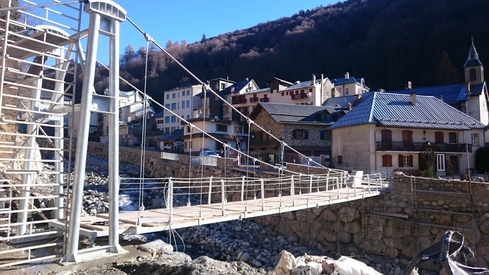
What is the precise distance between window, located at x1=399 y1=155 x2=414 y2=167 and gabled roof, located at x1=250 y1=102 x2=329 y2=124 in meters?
10.2

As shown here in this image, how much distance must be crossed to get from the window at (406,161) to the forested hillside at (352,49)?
41.0 metres

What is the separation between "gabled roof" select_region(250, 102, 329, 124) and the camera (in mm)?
33719

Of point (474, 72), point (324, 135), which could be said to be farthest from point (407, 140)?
point (474, 72)

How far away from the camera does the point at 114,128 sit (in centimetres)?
608

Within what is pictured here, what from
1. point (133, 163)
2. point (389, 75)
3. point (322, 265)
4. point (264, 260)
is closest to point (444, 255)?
point (322, 265)

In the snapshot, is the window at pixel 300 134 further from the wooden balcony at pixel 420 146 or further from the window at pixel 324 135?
the wooden balcony at pixel 420 146

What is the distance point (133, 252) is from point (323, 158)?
2306 centimetres

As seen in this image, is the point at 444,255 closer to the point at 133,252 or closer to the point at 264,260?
the point at 133,252

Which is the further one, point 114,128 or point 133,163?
point 133,163

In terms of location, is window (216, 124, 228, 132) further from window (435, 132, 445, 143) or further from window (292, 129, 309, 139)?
window (435, 132, 445, 143)

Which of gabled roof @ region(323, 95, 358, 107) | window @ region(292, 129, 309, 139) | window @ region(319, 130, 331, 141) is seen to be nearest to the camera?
window @ region(292, 129, 309, 139)

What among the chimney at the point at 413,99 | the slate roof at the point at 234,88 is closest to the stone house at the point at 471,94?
the chimney at the point at 413,99

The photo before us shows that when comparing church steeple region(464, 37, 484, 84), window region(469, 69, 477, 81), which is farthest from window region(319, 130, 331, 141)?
window region(469, 69, 477, 81)

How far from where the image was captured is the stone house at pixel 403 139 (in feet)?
80.9
